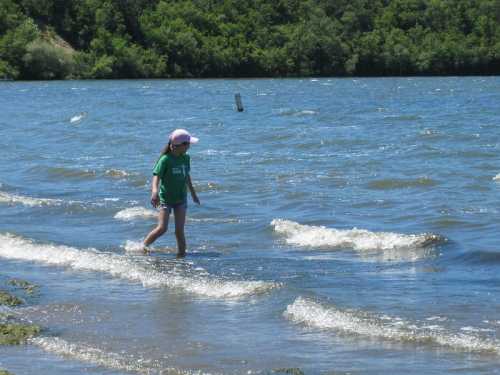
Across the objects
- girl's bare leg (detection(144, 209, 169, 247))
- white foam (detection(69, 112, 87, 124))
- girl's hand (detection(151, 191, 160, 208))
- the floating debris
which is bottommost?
white foam (detection(69, 112, 87, 124))

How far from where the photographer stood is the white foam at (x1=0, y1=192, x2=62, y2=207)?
57.6ft

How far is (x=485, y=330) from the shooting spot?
29.1ft

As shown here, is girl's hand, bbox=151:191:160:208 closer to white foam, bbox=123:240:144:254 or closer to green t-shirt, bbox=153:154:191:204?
green t-shirt, bbox=153:154:191:204

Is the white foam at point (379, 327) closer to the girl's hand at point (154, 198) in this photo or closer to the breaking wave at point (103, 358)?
the breaking wave at point (103, 358)

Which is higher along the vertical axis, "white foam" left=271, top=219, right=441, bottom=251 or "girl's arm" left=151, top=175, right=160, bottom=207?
"girl's arm" left=151, top=175, right=160, bottom=207

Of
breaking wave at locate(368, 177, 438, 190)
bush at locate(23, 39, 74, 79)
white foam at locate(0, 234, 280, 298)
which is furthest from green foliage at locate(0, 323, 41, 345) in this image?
bush at locate(23, 39, 74, 79)

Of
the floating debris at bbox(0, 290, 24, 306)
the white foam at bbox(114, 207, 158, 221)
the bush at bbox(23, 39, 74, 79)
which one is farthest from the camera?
the bush at bbox(23, 39, 74, 79)

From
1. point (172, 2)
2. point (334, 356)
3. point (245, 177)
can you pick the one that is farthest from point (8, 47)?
point (334, 356)

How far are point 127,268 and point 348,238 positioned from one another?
3500 mm

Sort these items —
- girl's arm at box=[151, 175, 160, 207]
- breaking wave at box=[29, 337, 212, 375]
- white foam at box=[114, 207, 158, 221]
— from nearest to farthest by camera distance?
breaking wave at box=[29, 337, 212, 375], girl's arm at box=[151, 175, 160, 207], white foam at box=[114, 207, 158, 221]

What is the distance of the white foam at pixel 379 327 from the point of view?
842cm

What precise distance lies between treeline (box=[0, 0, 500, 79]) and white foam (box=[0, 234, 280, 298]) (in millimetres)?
86916

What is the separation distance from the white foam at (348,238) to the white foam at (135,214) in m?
2.32

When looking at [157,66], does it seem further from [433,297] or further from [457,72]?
[433,297]
